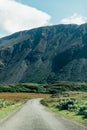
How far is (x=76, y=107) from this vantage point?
57.8 meters

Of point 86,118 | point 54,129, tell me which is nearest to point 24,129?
point 54,129

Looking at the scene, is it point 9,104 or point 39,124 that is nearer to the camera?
point 39,124

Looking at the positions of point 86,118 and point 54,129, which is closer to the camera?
point 54,129

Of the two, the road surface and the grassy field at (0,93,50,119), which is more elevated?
the road surface

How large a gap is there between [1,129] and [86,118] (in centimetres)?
1278

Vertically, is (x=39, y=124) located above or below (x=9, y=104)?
above

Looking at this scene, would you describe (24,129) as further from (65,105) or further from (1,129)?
(65,105)

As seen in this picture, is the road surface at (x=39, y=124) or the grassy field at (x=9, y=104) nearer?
the road surface at (x=39, y=124)

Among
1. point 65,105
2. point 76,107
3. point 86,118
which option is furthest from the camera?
point 65,105

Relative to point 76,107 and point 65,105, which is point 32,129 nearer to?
point 76,107

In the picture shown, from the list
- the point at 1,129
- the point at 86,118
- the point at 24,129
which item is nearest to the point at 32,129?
the point at 24,129

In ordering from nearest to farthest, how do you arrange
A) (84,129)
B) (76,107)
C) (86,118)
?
(84,129), (86,118), (76,107)

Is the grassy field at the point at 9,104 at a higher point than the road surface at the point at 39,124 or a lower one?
lower

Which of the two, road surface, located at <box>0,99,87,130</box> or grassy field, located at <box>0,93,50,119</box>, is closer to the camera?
road surface, located at <box>0,99,87,130</box>
